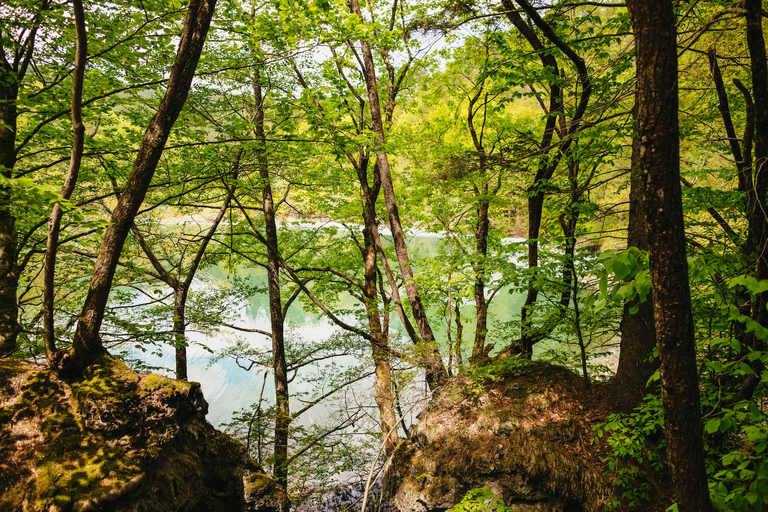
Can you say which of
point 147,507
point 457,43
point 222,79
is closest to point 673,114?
point 147,507

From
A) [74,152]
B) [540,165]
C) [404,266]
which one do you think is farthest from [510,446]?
[74,152]

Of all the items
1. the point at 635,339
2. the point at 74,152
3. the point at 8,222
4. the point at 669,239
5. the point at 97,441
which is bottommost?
the point at 97,441

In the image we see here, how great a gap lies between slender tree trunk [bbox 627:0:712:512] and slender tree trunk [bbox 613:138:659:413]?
8.66 feet

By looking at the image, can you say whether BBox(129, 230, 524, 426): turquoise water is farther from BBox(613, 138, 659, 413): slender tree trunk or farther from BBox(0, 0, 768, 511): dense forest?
BBox(613, 138, 659, 413): slender tree trunk

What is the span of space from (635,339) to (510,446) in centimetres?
211

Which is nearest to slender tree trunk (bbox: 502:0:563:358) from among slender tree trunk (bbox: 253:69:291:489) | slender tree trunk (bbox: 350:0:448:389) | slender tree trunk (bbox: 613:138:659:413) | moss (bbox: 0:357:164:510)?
slender tree trunk (bbox: 613:138:659:413)

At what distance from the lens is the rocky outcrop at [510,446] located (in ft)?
14.3

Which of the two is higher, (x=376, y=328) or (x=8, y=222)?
(x=8, y=222)

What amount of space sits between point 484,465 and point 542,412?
3.54 feet

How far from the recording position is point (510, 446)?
4711 millimetres

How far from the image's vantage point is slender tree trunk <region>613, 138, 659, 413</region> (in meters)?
3.89

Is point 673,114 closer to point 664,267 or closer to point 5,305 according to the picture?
point 664,267

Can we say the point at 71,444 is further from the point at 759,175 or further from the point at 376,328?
the point at 759,175

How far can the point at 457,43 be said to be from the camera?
7.79 metres
